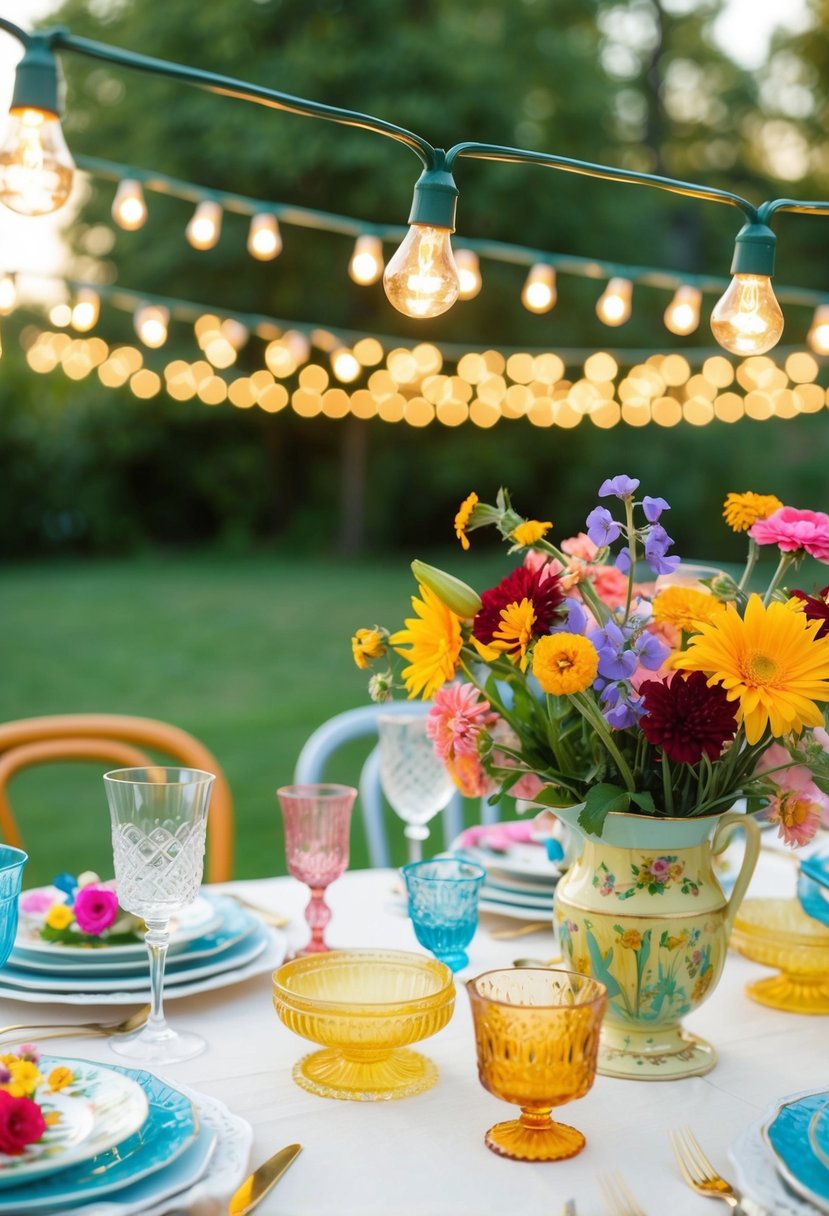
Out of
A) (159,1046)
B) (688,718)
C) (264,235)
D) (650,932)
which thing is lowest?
(159,1046)

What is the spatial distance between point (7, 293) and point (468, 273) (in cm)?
141

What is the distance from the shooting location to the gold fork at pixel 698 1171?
0.92m

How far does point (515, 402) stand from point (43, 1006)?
730cm

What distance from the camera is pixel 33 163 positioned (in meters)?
0.95

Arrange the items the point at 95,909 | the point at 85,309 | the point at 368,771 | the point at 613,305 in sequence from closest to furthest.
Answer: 1. the point at 95,909
2. the point at 368,771
3. the point at 613,305
4. the point at 85,309

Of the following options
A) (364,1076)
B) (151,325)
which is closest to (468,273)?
(364,1076)

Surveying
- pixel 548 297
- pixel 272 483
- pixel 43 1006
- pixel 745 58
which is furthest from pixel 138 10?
pixel 43 1006

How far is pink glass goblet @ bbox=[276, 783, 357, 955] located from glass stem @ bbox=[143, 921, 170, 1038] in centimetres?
23

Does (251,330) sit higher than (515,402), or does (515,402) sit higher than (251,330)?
(251,330)

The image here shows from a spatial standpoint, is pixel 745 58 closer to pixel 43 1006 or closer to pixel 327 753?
pixel 327 753

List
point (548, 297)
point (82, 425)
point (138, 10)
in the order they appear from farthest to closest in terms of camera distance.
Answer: point (82, 425)
point (138, 10)
point (548, 297)

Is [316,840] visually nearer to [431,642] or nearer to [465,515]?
[431,642]

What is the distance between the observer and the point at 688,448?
1359cm

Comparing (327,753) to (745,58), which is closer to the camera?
(327,753)
